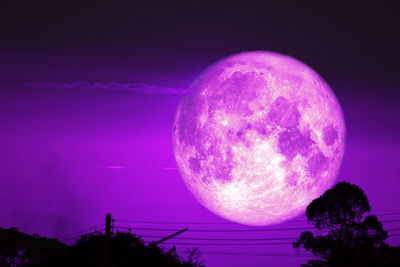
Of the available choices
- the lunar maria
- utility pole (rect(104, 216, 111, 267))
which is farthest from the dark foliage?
the lunar maria

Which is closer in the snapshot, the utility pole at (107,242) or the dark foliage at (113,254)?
the utility pole at (107,242)

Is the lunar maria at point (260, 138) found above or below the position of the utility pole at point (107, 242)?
above

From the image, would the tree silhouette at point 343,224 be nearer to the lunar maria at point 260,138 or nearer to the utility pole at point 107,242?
the lunar maria at point 260,138

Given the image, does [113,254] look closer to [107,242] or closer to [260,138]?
[107,242]

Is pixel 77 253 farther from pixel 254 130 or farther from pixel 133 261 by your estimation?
pixel 254 130

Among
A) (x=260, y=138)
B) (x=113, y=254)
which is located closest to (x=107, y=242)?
(x=113, y=254)

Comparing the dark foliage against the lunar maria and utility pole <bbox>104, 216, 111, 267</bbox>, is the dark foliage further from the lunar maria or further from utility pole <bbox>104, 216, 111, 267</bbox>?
the lunar maria

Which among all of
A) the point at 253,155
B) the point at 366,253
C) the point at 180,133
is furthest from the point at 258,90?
the point at 366,253

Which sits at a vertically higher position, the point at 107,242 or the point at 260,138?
the point at 260,138

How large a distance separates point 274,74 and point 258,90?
271cm

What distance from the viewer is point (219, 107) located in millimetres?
34250

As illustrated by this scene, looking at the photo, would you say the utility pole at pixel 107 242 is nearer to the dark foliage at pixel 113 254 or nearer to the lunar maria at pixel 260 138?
the dark foliage at pixel 113 254

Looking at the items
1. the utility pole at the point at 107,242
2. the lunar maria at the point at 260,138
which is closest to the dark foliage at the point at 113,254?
the utility pole at the point at 107,242

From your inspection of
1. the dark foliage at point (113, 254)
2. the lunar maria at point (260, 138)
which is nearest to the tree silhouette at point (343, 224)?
the lunar maria at point (260, 138)
